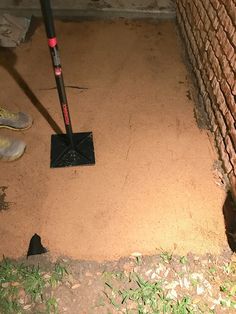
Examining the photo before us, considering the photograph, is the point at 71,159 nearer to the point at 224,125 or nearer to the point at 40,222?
the point at 40,222

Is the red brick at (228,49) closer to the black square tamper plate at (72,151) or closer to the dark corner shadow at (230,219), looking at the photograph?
the dark corner shadow at (230,219)

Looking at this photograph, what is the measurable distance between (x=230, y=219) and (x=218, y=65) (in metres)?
1.35

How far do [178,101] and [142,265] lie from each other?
5.66 ft

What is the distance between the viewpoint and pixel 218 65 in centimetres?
271

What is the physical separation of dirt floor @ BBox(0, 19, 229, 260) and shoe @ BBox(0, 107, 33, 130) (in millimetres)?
67

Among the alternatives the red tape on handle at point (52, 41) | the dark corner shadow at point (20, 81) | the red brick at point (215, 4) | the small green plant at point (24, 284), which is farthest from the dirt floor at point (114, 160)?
the red tape on handle at point (52, 41)

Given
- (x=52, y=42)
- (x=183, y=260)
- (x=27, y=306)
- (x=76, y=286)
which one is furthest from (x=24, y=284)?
(x=52, y=42)

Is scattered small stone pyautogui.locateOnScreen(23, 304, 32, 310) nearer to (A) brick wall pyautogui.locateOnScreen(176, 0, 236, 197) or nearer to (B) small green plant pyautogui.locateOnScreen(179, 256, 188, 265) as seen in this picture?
(B) small green plant pyautogui.locateOnScreen(179, 256, 188, 265)

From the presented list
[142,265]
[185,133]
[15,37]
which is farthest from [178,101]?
[15,37]

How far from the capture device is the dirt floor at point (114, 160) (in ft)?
7.56

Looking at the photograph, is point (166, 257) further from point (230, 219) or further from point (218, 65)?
point (218, 65)

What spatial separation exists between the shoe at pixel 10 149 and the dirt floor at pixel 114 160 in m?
0.07

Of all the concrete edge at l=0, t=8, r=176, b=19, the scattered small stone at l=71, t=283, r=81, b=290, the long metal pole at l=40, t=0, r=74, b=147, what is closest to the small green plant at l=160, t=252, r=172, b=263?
the scattered small stone at l=71, t=283, r=81, b=290

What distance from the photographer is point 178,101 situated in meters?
3.15
